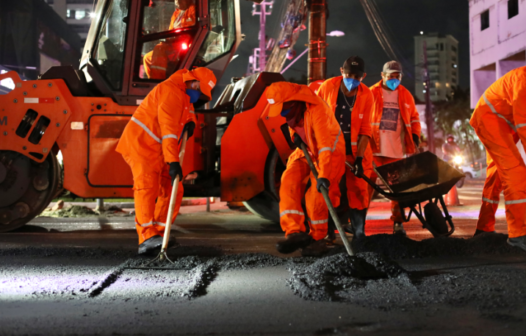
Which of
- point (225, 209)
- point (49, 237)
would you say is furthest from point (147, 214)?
point (225, 209)

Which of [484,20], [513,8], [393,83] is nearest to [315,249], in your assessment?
[393,83]

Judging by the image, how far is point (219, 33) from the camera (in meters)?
6.84

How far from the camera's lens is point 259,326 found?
2.68 metres

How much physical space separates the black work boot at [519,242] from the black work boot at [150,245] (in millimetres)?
3181

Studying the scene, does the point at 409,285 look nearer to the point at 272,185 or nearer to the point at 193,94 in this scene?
the point at 193,94

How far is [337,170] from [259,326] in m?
2.49

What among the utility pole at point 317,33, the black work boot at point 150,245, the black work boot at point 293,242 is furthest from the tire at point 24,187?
the utility pole at point 317,33

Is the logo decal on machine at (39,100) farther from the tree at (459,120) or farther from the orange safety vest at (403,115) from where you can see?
the tree at (459,120)

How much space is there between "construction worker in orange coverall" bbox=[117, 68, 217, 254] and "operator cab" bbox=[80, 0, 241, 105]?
1.50m

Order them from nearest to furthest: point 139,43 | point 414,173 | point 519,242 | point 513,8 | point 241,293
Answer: point 241,293, point 519,242, point 414,173, point 139,43, point 513,8

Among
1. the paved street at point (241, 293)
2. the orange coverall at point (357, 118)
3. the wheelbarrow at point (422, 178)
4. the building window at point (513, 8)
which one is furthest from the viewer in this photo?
the building window at point (513, 8)

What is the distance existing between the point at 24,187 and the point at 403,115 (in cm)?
463

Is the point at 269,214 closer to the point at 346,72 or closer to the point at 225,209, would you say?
the point at 346,72

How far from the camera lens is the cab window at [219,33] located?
6.72 m
